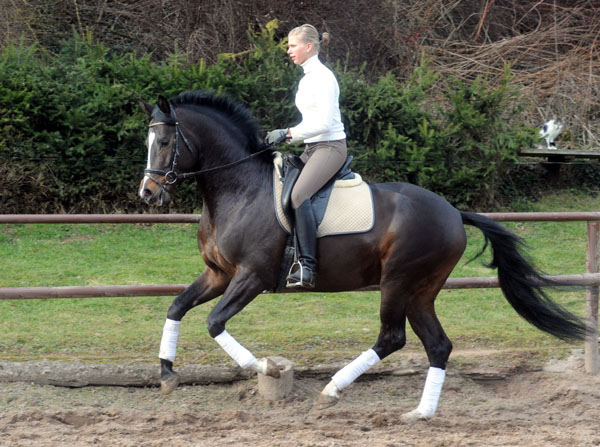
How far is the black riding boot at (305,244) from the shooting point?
15.6ft

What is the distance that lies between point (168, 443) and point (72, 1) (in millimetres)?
11434

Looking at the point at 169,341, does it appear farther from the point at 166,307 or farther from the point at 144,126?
the point at 144,126

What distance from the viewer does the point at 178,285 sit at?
5.45 m

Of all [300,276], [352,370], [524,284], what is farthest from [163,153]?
[524,284]

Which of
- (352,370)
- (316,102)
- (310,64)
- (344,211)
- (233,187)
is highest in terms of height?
(310,64)

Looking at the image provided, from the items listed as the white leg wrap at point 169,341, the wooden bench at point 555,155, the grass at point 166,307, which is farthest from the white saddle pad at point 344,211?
the wooden bench at point 555,155

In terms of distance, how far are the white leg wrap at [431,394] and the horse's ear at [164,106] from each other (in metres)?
2.42

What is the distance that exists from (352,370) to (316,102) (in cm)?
178

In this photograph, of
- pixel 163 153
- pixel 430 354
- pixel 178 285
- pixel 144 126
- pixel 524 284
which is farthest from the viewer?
pixel 144 126

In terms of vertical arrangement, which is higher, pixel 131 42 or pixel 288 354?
pixel 131 42

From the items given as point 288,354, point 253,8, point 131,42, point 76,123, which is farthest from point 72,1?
point 288,354

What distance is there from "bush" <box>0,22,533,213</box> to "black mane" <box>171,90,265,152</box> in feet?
14.8

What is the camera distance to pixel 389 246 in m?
4.93

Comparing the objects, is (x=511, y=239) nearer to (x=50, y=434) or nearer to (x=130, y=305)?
(x=50, y=434)
